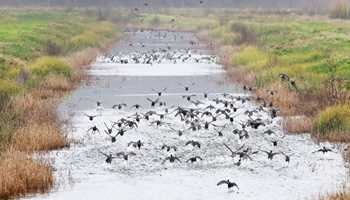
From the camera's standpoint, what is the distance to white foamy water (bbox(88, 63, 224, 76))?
39756 millimetres

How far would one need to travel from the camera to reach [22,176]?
15.3 meters

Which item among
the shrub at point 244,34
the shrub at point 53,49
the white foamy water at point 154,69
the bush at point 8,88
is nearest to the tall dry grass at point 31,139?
the bush at point 8,88

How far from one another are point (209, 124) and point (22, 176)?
8896 mm

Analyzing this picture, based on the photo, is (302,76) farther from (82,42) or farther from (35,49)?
(82,42)

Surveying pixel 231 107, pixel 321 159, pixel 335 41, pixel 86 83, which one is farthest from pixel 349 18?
pixel 321 159

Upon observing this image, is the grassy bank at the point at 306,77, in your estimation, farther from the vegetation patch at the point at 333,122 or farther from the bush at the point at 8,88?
the bush at the point at 8,88

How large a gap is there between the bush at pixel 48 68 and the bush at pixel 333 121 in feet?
49.8

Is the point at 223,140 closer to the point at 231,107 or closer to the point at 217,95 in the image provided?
the point at 231,107

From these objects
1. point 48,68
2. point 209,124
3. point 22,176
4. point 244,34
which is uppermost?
point 244,34

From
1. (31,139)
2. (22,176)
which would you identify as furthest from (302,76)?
(22,176)

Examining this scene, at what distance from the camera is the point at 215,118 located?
2336 cm

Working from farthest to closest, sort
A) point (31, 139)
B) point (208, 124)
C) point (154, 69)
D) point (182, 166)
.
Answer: point (154, 69)
point (208, 124)
point (31, 139)
point (182, 166)

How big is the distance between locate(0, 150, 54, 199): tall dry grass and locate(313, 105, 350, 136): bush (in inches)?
336

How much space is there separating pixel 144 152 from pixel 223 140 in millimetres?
2702
